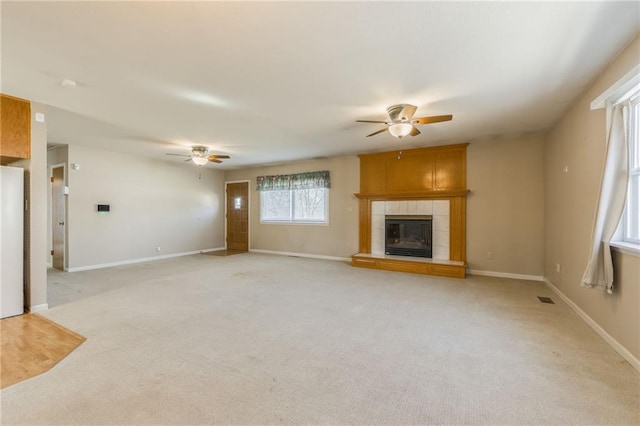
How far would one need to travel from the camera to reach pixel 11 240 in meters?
3.17

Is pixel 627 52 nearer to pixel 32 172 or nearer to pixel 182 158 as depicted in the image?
pixel 32 172

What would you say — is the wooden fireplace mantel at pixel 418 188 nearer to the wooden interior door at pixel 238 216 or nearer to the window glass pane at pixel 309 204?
the window glass pane at pixel 309 204

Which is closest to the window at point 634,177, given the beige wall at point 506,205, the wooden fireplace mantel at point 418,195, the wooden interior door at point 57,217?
the beige wall at point 506,205

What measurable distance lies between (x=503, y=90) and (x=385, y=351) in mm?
3002

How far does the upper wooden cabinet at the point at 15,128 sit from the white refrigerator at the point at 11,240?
20 centimetres

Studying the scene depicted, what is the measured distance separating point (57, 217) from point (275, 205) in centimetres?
474

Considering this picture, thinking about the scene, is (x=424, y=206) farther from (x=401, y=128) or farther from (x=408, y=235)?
(x=401, y=128)

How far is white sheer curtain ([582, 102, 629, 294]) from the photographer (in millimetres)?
2346

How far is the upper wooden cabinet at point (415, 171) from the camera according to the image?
5344 mm

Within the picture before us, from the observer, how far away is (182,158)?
22.0 feet

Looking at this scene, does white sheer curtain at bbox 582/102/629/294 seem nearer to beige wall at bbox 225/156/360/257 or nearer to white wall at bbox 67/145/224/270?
beige wall at bbox 225/156/360/257

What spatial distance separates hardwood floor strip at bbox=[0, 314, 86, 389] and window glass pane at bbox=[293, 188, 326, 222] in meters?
5.14

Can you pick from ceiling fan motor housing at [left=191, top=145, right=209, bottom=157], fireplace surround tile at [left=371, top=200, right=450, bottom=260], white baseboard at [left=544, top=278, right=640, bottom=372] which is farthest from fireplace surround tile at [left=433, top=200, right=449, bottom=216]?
ceiling fan motor housing at [left=191, top=145, right=209, bottom=157]

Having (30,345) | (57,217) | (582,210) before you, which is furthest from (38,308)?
(582,210)
